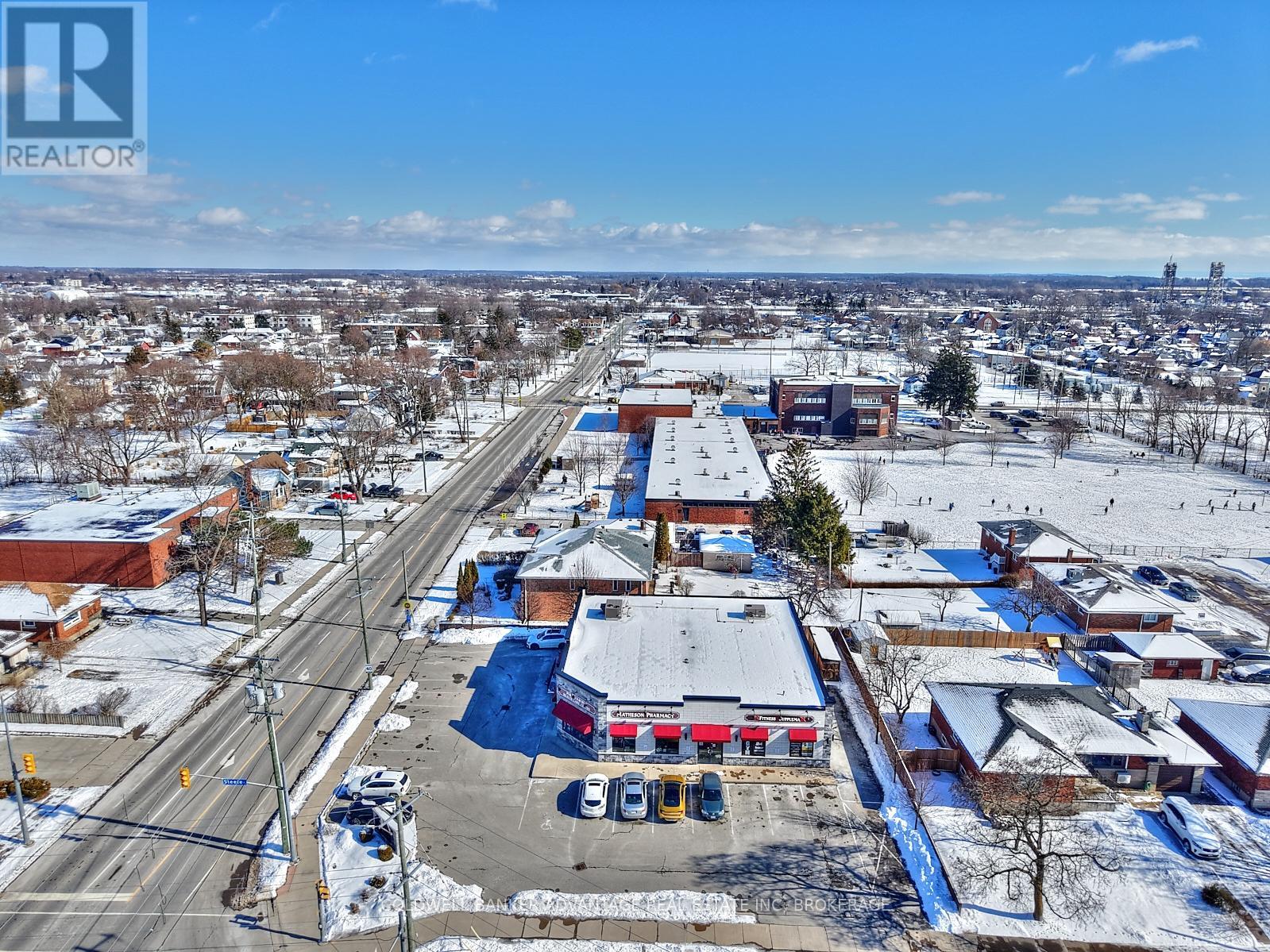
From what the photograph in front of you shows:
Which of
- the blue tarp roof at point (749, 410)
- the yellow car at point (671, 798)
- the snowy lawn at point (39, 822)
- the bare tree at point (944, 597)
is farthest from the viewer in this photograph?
the blue tarp roof at point (749, 410)

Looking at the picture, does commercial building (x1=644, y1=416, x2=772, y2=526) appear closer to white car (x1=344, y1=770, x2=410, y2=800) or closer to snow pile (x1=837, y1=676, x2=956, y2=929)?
snow pile (x1=837, y1=676, x2=956, y2=929)

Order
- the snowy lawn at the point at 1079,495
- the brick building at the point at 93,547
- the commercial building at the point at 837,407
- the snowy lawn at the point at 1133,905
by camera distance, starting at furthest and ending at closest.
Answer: the commercial building at the point at 837,407
the snowy lawn at the point at 1079,495
the brick building at the point at 93,547
the snowy lawn at the point at 1133,905

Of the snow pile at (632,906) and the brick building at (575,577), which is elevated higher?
the brick building at (575,577)

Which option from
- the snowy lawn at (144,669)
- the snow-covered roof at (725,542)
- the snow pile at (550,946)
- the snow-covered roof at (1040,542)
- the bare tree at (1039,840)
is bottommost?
the snow pile at (550,946)

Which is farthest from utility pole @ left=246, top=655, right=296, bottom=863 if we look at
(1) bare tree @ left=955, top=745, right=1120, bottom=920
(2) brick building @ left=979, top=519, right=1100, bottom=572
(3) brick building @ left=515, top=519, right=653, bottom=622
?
(2) brick building @ left=979, top=519, right=1100, bottom=572

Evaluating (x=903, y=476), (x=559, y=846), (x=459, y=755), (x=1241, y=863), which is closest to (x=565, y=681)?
(x=459, y=755)

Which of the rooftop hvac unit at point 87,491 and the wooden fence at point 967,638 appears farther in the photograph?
the rooftop hvac unit at point 87,491

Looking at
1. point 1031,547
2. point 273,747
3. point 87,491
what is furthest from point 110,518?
point 1031,547

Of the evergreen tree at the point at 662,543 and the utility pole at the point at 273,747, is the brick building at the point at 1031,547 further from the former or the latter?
the utility pole at the point at 273,747

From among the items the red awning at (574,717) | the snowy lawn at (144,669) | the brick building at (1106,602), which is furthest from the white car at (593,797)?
the brick building at (1106,602)
